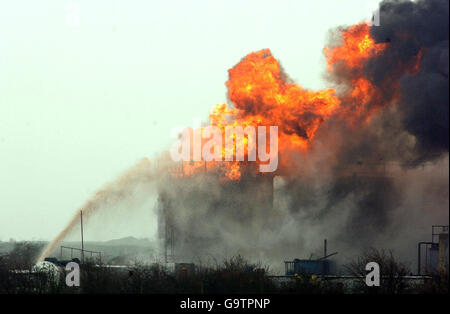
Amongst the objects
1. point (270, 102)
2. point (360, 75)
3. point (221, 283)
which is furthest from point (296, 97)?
point (221, 283)

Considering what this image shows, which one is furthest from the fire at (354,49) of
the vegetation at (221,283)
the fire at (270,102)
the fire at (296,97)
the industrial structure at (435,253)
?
the vegetation at (221,283)

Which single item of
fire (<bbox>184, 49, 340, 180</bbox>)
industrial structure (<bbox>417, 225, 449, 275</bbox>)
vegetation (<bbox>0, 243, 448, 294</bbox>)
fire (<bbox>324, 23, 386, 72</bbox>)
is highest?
fire (<bbox>324, 23, 386, 72</bbox>)

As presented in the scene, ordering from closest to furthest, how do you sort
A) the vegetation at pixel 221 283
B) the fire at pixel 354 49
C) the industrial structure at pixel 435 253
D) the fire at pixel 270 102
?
the vegetation at pixel 221 283, the industrial structure at pixel 435 253, the fire at pixel 354 49, the fire at pixel 270 102

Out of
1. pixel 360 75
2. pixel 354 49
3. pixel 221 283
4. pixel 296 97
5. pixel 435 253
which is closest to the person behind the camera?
pixel 221 283

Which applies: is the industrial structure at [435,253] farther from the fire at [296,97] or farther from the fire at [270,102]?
the fire at [270,102]

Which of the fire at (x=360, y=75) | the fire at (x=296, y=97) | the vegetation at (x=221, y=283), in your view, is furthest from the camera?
the fire at (x=296, y=97)

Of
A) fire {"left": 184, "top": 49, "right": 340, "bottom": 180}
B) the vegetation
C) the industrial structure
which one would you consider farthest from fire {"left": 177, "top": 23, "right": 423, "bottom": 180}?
the vegetation

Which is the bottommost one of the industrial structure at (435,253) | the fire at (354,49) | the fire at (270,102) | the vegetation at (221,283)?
the vegetation at (221,283)

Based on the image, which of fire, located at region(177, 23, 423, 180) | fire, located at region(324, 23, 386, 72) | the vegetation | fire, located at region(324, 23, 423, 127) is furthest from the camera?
fire, located at region(177, 23, 423, 180)

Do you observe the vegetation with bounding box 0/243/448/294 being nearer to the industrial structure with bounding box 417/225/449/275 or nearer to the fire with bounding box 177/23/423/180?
the industrial structure with bounding box 417/225/449/275

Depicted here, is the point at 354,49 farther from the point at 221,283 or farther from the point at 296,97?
the point at 221,283
